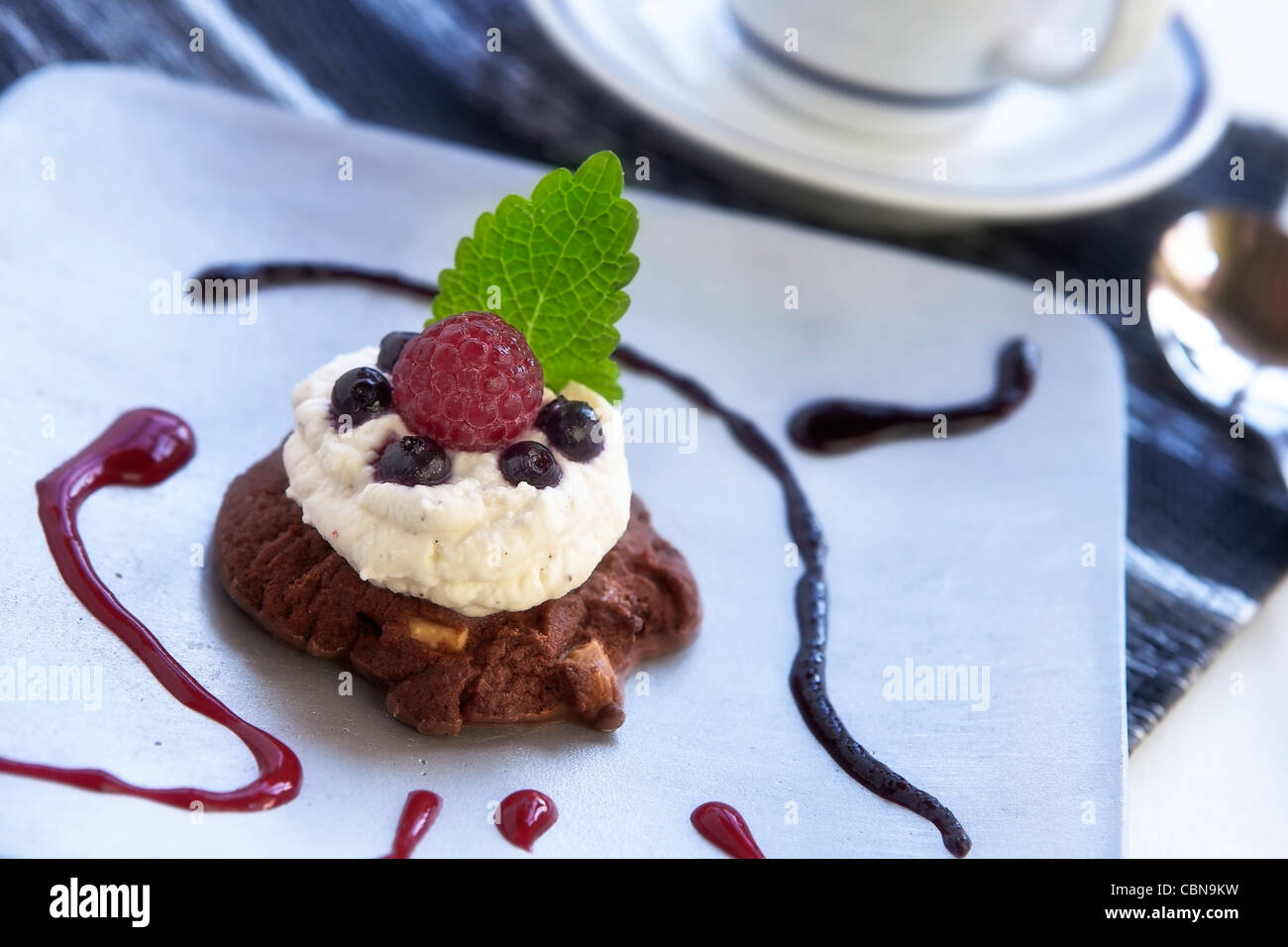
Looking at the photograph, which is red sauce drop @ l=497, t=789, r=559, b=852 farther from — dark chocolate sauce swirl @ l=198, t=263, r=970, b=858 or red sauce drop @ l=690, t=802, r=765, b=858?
dark chocolate sauce swirl @ l=198, t=263, r=970, b=858

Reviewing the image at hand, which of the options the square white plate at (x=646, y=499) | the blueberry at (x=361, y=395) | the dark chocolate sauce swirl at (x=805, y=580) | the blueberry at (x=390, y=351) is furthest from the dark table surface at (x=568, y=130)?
the blueberry at (x=361, y=395)

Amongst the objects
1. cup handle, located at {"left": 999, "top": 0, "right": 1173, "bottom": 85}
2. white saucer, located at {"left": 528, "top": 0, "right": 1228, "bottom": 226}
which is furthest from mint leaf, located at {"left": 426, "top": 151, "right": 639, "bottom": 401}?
cup handle, located at {"left": 999, "top": 0, "right": 1173, "bottom": 85}

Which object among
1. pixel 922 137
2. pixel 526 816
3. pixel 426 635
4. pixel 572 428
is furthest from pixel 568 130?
pixel 526 816

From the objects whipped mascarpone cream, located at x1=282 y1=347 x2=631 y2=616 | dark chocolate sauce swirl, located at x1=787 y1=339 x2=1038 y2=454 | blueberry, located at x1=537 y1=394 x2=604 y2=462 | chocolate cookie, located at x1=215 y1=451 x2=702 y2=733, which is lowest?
chocolate cookie, located at x1=215 y1=451 x2=702 y2=733

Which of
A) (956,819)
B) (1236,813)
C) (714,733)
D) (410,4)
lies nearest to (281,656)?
(714,733)

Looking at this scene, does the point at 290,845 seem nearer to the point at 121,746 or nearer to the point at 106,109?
the point at 121,746

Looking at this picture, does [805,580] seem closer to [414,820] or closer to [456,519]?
[456,519]

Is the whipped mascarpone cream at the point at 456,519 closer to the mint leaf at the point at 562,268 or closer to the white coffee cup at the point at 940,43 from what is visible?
the mint leaf at the point at 562,268
